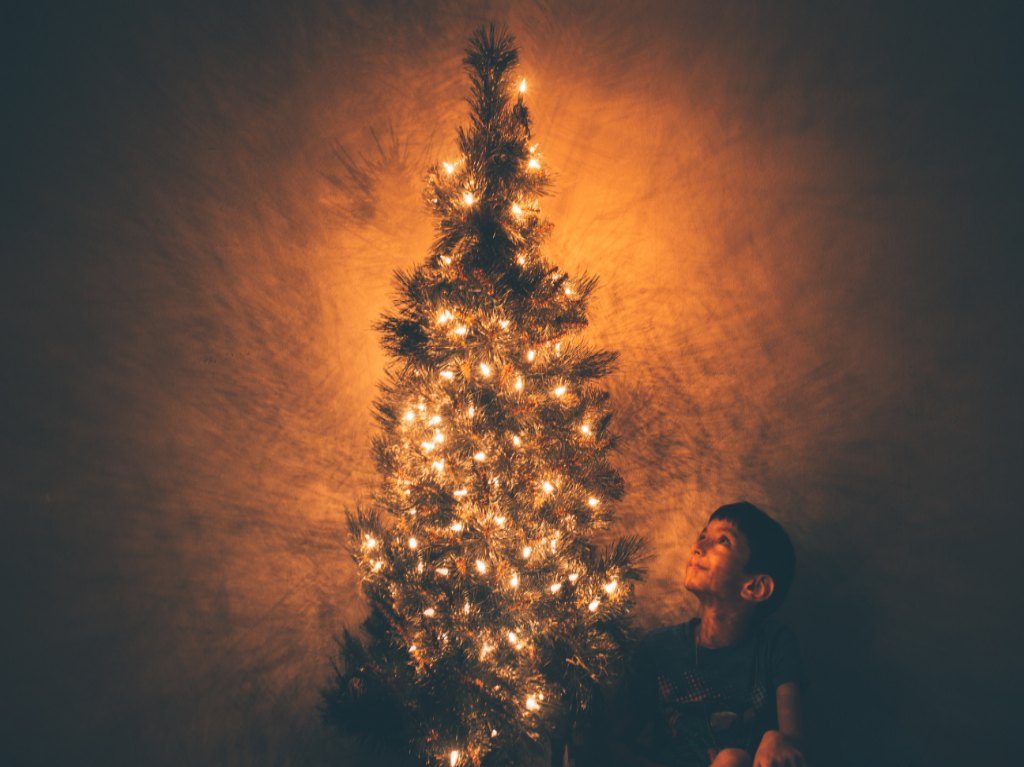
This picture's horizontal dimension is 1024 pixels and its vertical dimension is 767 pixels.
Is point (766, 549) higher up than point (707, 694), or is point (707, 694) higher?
point (766, 549)

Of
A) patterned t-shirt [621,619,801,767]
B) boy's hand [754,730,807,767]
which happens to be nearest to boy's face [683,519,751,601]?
patterned t-shirt [621,619,801,767]

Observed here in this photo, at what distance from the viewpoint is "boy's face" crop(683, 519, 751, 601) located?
1327mm

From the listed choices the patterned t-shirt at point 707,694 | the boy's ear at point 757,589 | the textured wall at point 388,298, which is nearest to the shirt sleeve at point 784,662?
the patterned t-shirt at point 707,694

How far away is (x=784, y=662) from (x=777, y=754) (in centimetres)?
21

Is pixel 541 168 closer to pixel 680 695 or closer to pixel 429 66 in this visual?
pixel 429 66

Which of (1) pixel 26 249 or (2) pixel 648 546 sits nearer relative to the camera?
(1) pixel 26 249

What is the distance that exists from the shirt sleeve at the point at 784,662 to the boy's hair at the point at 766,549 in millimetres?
69

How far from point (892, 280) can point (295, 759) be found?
2153 mm

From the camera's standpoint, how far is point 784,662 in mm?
1305

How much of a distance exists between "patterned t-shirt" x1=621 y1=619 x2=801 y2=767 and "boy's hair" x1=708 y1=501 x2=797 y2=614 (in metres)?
0.08

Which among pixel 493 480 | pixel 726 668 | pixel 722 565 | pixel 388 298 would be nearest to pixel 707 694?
pixel 726 668

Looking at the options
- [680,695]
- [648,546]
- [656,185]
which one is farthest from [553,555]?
[656,185]

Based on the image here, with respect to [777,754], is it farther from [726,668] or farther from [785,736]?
[726,668]

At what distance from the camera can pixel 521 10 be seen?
1.73 metres
